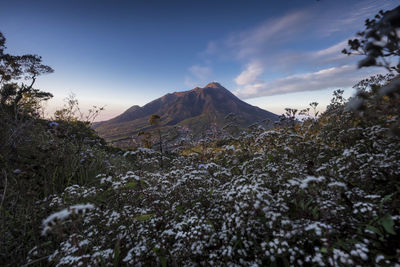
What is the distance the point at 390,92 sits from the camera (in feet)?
5.23

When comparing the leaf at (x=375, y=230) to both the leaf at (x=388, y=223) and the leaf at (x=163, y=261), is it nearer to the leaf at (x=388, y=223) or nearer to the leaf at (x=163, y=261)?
the leaf at (x=388, y=223)

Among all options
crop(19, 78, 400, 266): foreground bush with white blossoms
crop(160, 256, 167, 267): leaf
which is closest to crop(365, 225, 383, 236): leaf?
crop(19, 78, 400, 266): foreground bush with white blossoms

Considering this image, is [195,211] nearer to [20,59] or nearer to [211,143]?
[211,143]

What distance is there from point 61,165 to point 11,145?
1465mm

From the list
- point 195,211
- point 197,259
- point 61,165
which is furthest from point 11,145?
point 197,259

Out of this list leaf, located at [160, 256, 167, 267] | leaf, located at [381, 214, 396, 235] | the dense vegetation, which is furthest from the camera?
leaf, located at [160, 256, 167, 267]

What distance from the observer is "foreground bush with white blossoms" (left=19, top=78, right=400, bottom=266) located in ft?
7.34

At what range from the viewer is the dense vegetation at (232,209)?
2.29 m

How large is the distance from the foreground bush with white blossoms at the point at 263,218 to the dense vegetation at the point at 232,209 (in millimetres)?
23

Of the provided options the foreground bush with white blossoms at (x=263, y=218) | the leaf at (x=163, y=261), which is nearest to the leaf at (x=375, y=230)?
the foreground bush with white blossoms at (x=263, y=218)

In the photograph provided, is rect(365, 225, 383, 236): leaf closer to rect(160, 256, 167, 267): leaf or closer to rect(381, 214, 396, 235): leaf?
rect(381, 214, 396, 235): leaf

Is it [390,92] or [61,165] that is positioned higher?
[390,92]

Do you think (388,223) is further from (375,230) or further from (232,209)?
(232,209)

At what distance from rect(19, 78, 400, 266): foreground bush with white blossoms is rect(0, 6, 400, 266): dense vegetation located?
0.08ft
